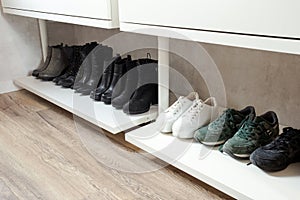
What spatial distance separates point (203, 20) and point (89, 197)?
612 mm

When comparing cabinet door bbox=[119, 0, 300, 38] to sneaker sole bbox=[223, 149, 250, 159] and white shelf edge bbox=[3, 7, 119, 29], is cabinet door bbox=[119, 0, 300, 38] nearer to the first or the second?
white shelf edge bbox=[3, 7, 119, 29]

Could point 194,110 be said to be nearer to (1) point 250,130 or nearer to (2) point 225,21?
(1) point 250,130

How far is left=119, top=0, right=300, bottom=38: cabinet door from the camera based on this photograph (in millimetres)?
750

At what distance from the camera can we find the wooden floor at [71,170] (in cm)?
101

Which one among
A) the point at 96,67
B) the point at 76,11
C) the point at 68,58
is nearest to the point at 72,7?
the point at 76,11

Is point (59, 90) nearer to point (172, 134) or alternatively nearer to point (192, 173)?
point (172, 134)

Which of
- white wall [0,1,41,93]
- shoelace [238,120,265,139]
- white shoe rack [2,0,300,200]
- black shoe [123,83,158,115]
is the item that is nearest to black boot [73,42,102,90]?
white shoe rack [2,0,300,200]

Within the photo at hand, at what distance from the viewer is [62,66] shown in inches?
72.8

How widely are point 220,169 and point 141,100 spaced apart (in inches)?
A: 19.2

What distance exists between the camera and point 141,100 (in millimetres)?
1345

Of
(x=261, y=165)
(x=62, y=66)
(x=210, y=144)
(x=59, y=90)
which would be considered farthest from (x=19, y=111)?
(x=261, y=165)

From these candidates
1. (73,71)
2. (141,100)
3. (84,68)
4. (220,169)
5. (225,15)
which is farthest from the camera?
(73,71)

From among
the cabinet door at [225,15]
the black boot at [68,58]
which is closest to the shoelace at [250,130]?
the cabinet door at [225,15]

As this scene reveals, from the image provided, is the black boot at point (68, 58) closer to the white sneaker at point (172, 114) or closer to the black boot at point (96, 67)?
the black boot at point (96, 67)
